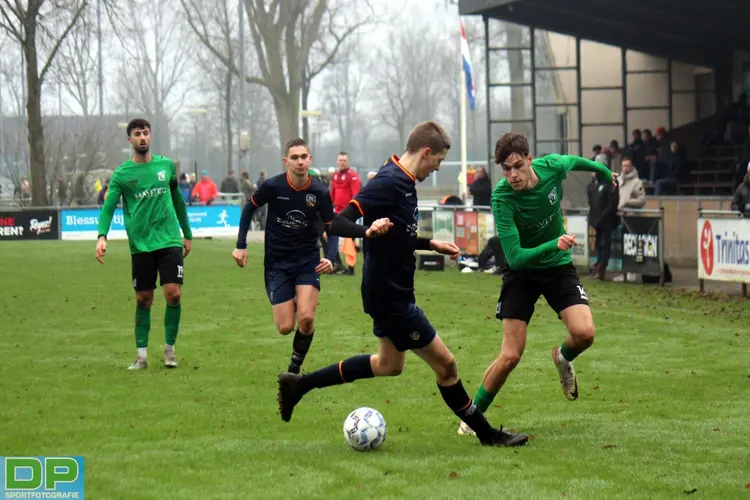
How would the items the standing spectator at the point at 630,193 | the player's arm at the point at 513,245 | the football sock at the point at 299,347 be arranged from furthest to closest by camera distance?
the standing spectator at the point at 630,193 < the football sock at the point at 299,347 < the player's arm at the point at 513,245

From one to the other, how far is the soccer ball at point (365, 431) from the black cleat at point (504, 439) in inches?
25.7

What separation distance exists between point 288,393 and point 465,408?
4.19ft

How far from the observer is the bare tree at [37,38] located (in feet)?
115

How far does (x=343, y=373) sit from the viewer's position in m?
7.78

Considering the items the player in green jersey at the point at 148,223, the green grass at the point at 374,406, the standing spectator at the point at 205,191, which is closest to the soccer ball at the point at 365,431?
the green grass at the point at 374,406

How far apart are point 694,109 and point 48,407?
2675 centimetres

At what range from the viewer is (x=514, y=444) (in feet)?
24.6

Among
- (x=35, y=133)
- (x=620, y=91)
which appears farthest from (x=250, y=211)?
(x=35, y=133)

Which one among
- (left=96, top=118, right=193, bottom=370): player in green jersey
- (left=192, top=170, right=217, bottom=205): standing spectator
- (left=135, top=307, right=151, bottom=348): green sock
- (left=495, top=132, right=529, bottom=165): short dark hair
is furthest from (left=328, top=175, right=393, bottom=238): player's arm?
(left=192, top=170, right=217, bottom=205): standing spectator

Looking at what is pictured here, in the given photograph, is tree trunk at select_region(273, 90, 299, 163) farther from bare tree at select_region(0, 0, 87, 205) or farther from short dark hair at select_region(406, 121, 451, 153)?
short dark hair at select_region(406, 121, 451, 153)

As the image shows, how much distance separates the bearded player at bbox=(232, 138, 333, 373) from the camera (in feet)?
33.2

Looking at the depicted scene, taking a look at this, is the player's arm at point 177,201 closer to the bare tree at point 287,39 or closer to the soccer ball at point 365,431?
the soccer ball at point 365,431

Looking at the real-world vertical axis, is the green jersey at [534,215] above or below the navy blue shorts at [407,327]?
above

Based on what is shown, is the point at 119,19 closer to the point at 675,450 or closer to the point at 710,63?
the point at 710,63
